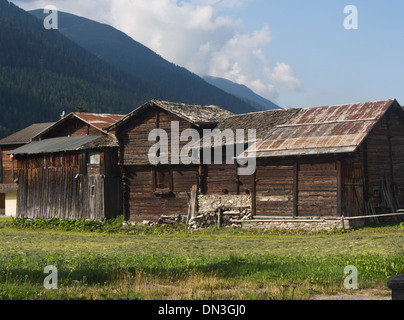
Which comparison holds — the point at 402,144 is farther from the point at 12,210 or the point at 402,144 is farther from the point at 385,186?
the point at 12,210

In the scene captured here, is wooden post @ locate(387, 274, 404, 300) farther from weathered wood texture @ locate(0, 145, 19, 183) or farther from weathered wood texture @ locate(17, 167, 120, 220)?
weathered wood texture @ locate(0, 145, 19, 183)

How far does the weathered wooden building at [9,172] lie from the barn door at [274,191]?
2746 centimetres

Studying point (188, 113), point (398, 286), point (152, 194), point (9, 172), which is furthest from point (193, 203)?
point (9, 172)

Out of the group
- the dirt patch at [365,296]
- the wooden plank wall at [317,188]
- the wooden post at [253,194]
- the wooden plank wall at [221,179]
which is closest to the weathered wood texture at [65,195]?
the wooden plank wall at [221,179]

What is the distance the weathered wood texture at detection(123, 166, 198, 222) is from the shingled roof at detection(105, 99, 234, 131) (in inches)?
110

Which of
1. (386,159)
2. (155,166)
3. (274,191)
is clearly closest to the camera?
(274,191)

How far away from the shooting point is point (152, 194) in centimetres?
3622

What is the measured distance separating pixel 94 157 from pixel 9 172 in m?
20.4

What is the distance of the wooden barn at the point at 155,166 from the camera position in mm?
34875

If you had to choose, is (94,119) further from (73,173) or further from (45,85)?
(45,85)

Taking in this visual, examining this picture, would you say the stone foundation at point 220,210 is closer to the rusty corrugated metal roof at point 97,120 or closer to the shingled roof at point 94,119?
the shingled roof at point 94,119

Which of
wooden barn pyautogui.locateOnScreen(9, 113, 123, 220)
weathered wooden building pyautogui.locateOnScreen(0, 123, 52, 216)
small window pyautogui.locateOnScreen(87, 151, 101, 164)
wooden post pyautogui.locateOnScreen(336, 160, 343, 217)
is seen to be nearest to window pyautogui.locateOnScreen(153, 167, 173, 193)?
wooden barn pyautogui.locateOnScreen(9, 113, 123, 220)
